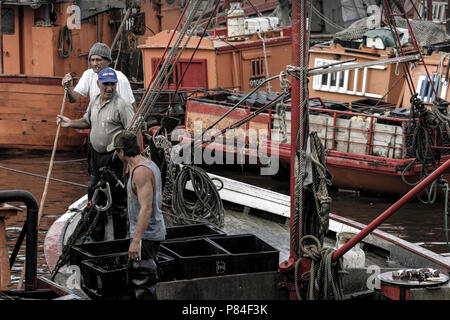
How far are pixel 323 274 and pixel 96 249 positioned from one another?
2.32 m

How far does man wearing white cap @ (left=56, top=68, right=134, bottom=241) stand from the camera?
25.6 feet

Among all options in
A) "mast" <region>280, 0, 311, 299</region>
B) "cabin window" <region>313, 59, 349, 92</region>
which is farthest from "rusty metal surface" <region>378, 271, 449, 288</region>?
"cabin window" <region>313, 59, 349, 92</region>

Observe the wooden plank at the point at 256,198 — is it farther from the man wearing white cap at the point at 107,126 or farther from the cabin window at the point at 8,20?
the cabin window at the point at 8,20

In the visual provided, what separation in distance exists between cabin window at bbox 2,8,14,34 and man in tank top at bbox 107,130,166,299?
15.5m

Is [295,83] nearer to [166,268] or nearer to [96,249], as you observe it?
[166,268]

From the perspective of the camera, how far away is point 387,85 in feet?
63.4

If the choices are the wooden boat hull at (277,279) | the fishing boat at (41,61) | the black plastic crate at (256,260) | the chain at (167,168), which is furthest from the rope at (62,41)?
the black plastic crate at (256,260)

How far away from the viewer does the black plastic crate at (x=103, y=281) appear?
6.36m

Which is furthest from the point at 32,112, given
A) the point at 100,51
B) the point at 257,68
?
the point at 100,51

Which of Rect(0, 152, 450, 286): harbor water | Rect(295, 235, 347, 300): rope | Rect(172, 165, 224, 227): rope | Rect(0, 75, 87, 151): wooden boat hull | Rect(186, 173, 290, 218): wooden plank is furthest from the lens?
Rect(0, 75, 87, 151): wooden boat hull

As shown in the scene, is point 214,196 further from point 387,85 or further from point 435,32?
point 435,32

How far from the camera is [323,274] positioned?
20.3 feet

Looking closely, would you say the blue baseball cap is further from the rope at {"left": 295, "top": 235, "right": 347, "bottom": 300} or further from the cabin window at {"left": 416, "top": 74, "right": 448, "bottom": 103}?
the cabin window at {"left": 416, "top": 74, "right": 448, "bottom": 103}

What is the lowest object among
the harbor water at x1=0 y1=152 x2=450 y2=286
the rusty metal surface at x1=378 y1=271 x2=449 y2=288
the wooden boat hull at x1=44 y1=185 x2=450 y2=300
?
the harbor water at x1=0 y1=152 x2=450 y2=286
